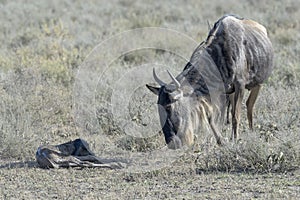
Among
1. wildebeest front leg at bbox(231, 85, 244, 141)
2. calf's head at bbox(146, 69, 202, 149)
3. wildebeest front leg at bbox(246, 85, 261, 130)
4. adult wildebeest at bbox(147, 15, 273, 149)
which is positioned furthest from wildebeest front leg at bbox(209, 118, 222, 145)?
wildebeest front leg at bbox(246, 85, 261, 130)

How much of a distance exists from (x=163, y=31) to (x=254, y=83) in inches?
302

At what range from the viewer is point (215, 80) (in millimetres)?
8164

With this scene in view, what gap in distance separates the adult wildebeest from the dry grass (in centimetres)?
37

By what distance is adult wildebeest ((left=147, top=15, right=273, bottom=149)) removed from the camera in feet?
24.2

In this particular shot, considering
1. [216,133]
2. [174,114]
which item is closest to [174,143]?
[174,114]

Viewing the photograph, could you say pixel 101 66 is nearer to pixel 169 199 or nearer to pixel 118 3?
pixel 169 199

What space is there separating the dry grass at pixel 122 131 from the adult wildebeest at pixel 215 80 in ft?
1.22

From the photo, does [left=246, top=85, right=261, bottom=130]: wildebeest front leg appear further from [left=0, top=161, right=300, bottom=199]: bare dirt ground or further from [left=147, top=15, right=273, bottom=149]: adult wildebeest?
[left=0, top=161, right=300, bottom=199]: bare dirt ground

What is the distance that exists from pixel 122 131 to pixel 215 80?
2.03 meters

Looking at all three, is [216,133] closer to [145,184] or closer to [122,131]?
[145,184]

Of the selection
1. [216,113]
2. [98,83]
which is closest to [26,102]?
[98,83]

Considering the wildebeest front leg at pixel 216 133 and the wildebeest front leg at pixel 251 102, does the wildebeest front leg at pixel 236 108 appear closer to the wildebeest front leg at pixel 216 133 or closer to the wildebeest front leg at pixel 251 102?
Result: the wildebeest front leg at pixel 216 133

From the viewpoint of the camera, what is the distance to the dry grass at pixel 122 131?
273 inches

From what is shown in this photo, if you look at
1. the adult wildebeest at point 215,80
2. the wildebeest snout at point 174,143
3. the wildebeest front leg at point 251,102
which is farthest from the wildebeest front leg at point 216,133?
the wildebeest front leg at point 251,102
